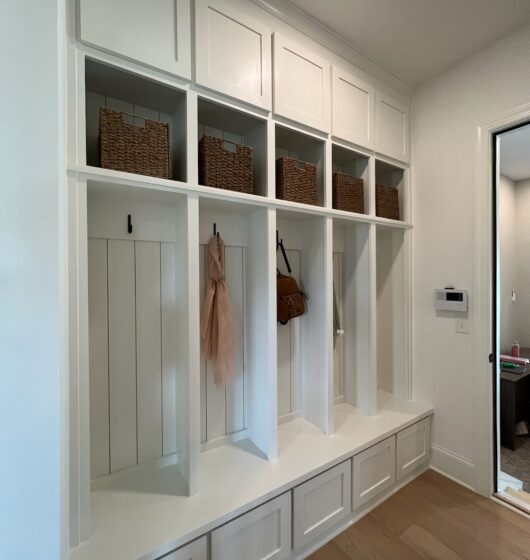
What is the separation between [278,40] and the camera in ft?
4.93

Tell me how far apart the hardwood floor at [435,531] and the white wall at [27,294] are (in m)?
1.40

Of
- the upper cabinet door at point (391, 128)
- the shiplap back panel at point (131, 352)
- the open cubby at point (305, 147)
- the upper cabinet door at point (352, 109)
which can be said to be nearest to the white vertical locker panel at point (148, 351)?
the shiplap back panel at point (131, 352)

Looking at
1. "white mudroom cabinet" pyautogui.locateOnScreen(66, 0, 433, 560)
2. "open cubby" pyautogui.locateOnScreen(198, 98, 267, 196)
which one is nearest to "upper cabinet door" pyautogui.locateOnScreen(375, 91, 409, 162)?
"white mudroom cabinet" pyautogui.locateOnScreen(66, 0, 433, 560)

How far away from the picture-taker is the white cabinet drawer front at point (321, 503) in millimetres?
1404

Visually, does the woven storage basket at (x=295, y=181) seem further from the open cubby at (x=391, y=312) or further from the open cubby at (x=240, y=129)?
the open cubby at (x=391, y=312)

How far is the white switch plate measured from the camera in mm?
1928

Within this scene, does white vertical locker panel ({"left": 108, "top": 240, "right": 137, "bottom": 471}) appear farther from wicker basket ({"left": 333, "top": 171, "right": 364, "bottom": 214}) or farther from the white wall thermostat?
the white wall thermostat

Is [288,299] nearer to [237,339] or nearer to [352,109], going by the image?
[237,339]

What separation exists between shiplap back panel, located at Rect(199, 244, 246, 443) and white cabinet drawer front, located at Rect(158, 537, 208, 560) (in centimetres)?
53

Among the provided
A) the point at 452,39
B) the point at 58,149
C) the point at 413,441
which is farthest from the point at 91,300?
the point at 452,39

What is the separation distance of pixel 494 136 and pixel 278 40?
1479 millimetres

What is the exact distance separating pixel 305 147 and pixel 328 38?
61 centimetres

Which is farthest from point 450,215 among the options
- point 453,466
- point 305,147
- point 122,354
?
point 122,354

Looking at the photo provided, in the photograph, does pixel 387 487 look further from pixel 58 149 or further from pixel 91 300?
pixel 58 149
